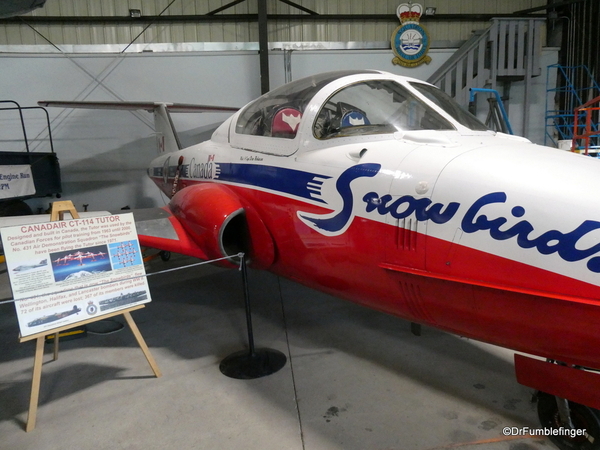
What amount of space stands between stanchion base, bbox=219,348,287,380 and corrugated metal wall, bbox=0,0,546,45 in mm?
8250

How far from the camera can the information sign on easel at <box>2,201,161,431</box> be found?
2627 millimetres

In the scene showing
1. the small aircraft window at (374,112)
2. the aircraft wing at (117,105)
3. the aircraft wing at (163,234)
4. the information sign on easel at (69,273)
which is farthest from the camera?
the aircraft wing at (117,105)

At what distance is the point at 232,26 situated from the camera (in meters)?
9.52

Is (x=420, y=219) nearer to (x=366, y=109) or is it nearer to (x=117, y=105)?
(x=366, y=109)

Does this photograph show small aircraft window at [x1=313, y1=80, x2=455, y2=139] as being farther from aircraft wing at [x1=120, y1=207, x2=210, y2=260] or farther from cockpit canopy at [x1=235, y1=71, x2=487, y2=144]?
aircraft wing at [x1=120, y1=207, x2=210, y2=260]

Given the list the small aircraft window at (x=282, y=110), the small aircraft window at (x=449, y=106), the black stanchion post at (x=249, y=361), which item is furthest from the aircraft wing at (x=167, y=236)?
the small aircraft window at (x=449, y=106)

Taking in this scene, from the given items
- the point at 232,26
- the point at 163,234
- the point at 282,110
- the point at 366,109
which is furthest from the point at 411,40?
the point at 163,234

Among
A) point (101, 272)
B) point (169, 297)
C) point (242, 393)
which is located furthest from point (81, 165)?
point (242, 393)

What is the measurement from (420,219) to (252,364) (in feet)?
6.58

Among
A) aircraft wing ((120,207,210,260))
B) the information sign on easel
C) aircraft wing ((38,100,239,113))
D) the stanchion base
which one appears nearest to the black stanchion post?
the stanchion base

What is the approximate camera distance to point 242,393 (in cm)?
297

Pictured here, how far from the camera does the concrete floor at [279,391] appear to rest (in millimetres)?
2486

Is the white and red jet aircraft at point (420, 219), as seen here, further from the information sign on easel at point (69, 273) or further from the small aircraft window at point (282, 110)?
the information sign on easel at point (69, 273)

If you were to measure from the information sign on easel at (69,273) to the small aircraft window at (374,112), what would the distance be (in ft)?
5.77
